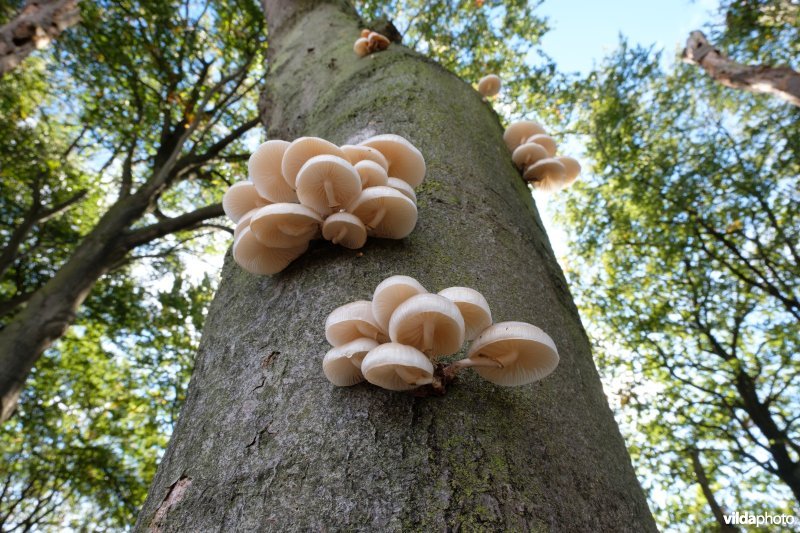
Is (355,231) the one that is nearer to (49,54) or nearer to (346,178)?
(346,178)

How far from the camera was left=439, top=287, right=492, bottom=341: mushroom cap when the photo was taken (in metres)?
0.98

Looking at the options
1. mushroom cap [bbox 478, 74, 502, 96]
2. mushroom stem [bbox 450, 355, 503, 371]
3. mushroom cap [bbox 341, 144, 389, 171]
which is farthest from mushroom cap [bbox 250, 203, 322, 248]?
mushroom cap [bbox 478, 74, 502, 96]

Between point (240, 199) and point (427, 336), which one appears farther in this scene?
point (240, 199)

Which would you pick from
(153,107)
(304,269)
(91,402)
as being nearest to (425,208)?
(304,269)

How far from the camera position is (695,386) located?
11547 millimetres

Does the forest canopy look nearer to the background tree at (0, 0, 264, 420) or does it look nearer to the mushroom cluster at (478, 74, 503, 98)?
the background tree at (0, 0, 264, 420)

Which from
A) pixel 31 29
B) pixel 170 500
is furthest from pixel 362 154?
pixel 31 29

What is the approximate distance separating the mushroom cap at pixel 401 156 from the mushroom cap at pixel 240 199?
0.42 meters

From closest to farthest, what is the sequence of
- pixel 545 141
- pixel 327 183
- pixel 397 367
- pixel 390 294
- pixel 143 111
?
pixel 397 367, pixel 390 294, pixel 327 183, pixel 545 141, pixel 143 111

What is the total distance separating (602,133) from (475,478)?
1107 cm

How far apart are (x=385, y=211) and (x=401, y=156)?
296 millimetres

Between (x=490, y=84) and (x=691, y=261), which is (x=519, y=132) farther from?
(x=691, y=261)

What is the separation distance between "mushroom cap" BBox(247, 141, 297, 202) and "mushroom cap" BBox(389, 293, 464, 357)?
29.6 inches

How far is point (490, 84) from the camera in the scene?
152 inches
